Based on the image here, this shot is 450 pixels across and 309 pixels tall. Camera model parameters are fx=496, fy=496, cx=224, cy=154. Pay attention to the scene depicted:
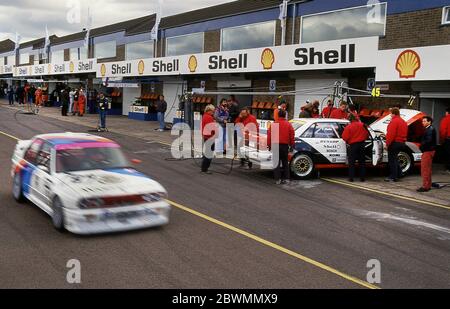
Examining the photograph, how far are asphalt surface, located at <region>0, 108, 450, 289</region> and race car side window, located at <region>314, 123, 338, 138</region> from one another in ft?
7.58

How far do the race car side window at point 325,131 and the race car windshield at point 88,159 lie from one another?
6109mm

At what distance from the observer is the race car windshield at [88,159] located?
24.9 ft

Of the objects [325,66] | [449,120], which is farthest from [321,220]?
[325,66]

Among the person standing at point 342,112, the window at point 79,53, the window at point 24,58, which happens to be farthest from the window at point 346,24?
the window at point 24,58

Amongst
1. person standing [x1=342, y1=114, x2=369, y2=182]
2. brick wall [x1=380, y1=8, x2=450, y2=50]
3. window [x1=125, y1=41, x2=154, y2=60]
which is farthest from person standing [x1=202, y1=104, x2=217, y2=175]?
window [x1=125, y1=41, x2=154, y2=60]

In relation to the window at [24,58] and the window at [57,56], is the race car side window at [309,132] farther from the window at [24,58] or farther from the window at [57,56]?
the window at [24,58]

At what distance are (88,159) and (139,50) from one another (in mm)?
28210

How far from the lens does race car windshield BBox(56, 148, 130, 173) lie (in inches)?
299

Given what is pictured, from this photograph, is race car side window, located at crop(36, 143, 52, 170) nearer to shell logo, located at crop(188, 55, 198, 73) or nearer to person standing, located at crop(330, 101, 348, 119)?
person standing, located at crop(330, 101, 348, 119)

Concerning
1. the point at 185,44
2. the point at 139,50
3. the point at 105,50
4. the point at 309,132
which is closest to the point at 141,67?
the point at 185,44

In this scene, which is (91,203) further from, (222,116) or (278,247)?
(222,116)

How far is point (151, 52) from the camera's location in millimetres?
33188

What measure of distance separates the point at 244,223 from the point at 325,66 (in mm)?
10869

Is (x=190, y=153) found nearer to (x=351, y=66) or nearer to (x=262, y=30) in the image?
(x=351, y=66)
